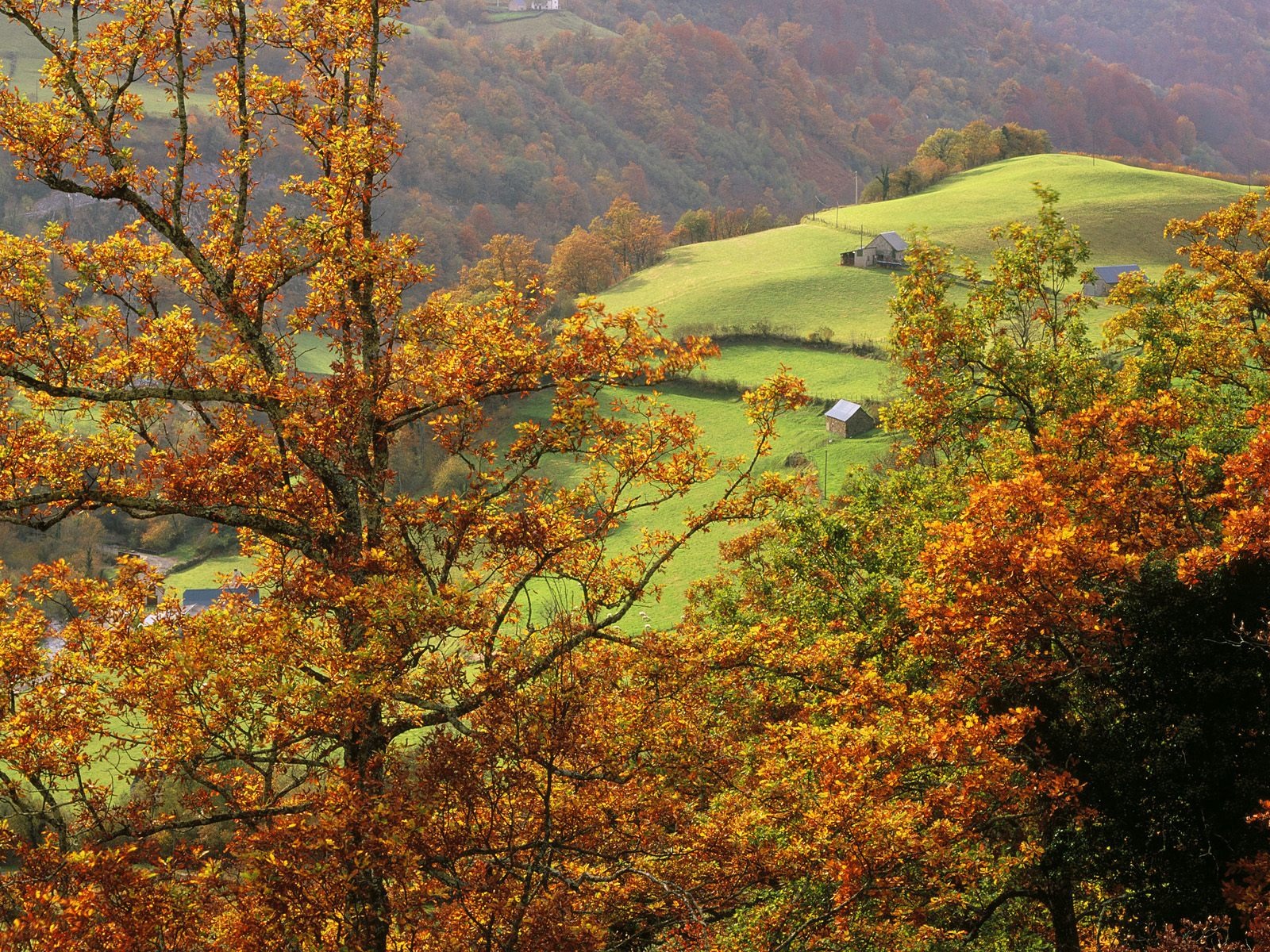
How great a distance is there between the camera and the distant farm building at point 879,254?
94.6 metres

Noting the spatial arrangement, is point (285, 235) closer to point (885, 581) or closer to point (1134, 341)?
point (885, 581)

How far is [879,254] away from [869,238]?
26.4ft

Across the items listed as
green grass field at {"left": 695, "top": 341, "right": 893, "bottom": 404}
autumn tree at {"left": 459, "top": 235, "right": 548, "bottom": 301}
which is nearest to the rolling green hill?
green grass field at {"left": 695, "top": 341, "right": 893, "bottom": 404}

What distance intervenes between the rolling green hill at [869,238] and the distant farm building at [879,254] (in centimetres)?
136

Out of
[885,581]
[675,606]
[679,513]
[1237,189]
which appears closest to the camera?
[885,581]

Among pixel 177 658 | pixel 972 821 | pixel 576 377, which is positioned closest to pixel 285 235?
pixel 576 377

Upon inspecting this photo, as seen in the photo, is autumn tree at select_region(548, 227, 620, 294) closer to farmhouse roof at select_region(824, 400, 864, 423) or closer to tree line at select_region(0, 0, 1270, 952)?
farmhouse roof at select_region(824, 400, 864, 423)

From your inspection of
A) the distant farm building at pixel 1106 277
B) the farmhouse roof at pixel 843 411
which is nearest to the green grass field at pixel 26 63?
the farmhouse roof at pixel 843 411

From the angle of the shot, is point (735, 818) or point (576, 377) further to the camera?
point (735, 818)

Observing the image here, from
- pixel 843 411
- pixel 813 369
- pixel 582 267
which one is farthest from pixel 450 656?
pixel 582 267

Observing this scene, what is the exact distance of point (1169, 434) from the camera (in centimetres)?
2034

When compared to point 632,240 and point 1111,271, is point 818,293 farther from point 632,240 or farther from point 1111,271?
point 632,240

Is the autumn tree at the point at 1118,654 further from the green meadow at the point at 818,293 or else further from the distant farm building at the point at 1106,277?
the distant farm building at the point at 1106,277

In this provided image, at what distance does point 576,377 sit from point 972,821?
8.16 meters
